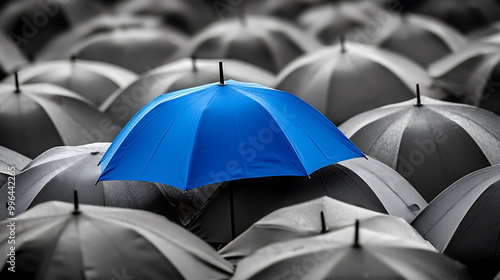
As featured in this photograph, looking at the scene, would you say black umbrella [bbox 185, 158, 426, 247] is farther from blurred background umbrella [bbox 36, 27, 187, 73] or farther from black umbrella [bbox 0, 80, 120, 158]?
blurred background umbrella [bbox 36, 27, 187, 73]

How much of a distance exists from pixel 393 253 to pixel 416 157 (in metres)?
2.26

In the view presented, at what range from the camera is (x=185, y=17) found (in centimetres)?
1214

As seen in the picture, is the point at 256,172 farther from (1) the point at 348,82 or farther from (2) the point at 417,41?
(2) the point at 417,41

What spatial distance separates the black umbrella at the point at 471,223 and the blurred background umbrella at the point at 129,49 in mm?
5663

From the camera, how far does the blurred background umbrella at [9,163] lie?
17.3 ft

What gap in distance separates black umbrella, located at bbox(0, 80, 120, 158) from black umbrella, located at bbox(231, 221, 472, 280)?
3.07 meters

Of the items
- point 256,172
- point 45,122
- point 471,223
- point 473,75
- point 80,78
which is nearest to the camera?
point 471,223

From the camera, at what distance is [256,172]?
14.9 feet

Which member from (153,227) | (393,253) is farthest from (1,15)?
(393,253)

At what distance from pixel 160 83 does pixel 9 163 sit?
6.44 feet

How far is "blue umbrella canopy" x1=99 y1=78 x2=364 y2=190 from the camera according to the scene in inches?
179

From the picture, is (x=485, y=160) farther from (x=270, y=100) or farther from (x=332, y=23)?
(x=332, y=23)

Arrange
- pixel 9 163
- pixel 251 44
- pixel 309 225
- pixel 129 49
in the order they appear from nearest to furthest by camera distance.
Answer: pixel 309 225 → pixel 9 163 → pixel 251 44 → pixel 129 49

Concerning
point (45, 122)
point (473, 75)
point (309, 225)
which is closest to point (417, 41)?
point (473, 75)
